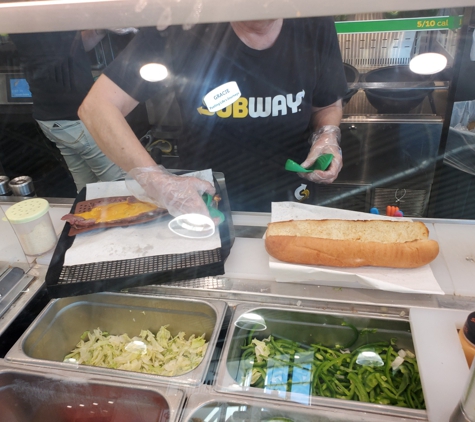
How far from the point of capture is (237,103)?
184cm

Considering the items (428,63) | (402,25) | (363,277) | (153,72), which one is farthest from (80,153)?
(428,63)

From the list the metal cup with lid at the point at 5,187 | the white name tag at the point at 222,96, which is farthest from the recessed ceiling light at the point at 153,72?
the metal cup with lid at the point at 5,187

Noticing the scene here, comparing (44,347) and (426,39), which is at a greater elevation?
(426,39)

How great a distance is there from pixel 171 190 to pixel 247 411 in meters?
0.87

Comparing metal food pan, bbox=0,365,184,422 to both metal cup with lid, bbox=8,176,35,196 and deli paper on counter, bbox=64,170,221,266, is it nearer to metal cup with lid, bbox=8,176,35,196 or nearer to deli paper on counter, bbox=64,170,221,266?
deli paper on counter, bbox=64,170,221,266

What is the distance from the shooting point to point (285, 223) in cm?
143

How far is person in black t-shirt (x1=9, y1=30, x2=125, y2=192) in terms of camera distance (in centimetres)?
178

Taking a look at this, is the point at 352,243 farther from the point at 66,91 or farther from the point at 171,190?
the point at 66,91

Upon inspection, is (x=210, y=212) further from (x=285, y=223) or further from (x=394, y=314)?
(x=394, y=314)

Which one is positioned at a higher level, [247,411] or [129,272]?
[129,272]

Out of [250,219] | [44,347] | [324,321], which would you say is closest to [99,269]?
[44,347]

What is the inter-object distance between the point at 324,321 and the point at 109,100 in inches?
49.7

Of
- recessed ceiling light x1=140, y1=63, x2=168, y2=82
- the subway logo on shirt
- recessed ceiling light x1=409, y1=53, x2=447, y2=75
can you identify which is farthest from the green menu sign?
recessed ceiling light x1=140, y1=63, x2=168, y2=82

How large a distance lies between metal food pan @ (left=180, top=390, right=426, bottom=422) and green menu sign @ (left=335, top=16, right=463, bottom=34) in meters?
1.79
